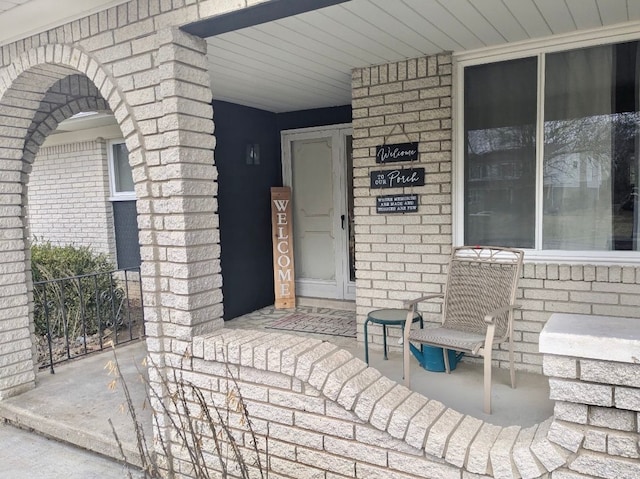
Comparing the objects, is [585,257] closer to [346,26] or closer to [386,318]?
[386,318]

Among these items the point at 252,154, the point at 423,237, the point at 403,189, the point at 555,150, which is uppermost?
the point at 252,154

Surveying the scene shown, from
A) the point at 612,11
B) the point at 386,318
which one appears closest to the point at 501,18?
the point at 612,11

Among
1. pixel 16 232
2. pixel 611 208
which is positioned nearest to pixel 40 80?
pixel 16 232

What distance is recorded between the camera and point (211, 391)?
242 centimetres

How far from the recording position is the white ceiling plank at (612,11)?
285 centimetres

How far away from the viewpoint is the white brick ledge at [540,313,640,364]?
1442mm

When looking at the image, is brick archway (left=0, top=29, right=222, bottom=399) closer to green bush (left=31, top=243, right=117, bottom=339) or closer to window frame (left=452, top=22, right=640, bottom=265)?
window frame (left=452, top=22, right=640, bottom=265)

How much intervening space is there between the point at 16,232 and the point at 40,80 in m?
1.12

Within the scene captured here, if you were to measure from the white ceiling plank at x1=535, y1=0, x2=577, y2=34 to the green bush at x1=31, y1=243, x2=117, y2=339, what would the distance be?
4508mm

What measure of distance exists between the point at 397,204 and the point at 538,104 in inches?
48.6

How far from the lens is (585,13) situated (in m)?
2.99

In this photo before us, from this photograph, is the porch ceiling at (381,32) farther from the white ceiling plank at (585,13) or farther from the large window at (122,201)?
the large window at (122,201)

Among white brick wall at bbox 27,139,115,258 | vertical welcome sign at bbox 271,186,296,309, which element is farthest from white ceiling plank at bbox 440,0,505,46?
white brick wall at bbox 27,139,115,258

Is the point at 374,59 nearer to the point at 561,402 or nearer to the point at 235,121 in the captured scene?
the point at 235,121
